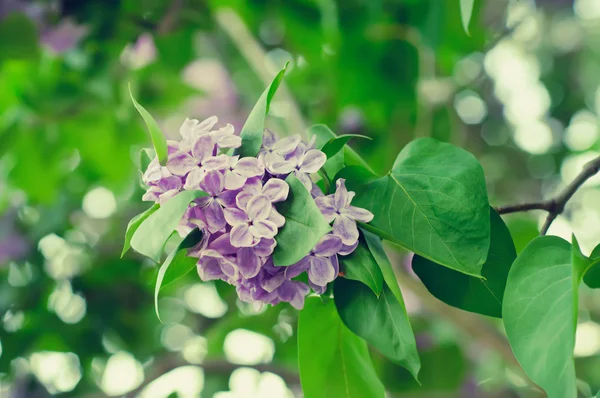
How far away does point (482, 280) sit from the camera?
34 cm

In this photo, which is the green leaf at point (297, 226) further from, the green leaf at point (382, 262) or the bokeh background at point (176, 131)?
the bokeh background at point (176, 131)

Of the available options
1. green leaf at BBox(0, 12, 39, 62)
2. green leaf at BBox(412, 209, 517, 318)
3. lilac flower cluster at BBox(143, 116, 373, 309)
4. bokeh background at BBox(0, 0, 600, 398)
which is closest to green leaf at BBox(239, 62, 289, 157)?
lilac flower cluster at BBox(143, 116, 373, 309)

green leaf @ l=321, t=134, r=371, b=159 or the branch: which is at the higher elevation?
green leaf @ l=321, t=134, r=371, b=159

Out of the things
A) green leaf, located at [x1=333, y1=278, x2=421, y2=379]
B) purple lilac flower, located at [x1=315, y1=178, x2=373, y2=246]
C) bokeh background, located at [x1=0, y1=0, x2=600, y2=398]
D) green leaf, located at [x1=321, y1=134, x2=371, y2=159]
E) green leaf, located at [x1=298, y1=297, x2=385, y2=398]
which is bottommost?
bokeh background, located at [x1=0, y1=0, x2=600, y2=398]

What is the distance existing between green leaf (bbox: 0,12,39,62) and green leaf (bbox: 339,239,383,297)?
74 cm

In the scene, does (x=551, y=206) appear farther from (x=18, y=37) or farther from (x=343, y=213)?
(x=18, y=37)

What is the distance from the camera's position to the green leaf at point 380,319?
0.31 m

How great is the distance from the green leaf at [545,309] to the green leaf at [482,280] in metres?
0.03

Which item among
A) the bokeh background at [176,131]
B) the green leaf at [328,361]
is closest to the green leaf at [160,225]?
the green leaf at [328,361]

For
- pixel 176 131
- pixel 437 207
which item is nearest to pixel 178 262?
pixel 437 207

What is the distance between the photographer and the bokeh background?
0.90m

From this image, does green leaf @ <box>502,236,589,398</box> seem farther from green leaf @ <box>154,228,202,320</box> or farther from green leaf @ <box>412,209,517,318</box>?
green leaf @ <box>154,228,202,320</box>

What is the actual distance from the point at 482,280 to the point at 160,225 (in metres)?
0.17

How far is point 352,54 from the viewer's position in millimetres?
950
